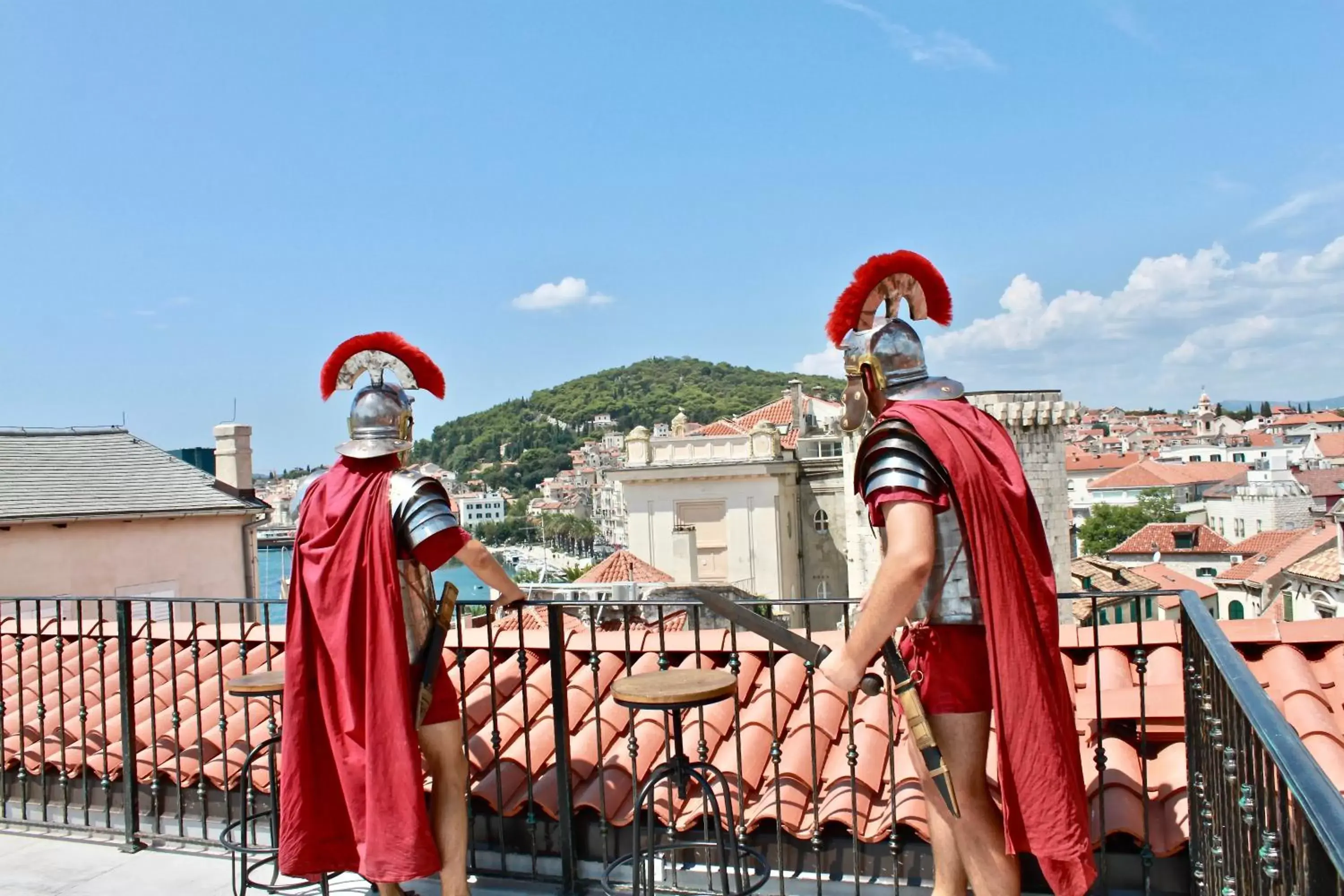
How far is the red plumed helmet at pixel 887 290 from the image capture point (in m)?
2.86

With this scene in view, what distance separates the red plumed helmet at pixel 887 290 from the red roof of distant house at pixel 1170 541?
62.3m

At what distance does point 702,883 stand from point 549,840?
71 centimetres

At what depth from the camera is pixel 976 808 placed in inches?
103

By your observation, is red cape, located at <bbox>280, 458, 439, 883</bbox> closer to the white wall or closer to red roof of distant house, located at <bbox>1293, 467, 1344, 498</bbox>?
the white wall

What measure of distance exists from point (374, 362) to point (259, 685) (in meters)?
1.48

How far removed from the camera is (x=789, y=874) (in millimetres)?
3795

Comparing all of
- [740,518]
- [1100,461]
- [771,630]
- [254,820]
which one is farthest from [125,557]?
[1100,461]

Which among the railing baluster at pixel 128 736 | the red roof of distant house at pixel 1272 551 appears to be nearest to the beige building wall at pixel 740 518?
the red roof of distant house at pixel 1272 551

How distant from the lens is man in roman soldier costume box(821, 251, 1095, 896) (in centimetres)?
245

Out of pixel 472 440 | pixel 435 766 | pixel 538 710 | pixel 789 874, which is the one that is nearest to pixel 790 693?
pixel 789 874

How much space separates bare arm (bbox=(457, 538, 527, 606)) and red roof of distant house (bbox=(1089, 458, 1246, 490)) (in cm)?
9305

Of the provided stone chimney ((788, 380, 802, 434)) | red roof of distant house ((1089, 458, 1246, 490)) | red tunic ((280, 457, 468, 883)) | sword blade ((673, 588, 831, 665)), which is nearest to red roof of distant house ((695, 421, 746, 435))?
stone chimney ((788, 380, 802, 434))

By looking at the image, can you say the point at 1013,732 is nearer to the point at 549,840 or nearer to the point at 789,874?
the point at 789,874

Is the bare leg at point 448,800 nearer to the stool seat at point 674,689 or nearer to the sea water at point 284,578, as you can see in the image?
the sea water at point 284,578
